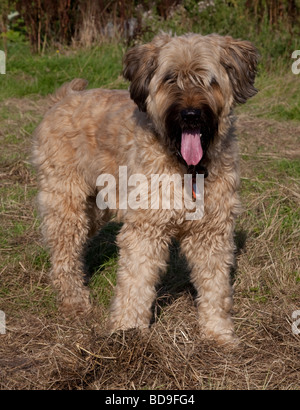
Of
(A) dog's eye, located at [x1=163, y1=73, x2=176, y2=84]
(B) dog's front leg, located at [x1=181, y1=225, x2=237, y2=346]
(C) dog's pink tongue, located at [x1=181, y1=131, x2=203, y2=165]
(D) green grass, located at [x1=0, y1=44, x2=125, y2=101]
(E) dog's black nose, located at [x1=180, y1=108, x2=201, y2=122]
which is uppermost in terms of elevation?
(A) dog's eye, located at [x1=163, y1=73, x2=176, y2=84]

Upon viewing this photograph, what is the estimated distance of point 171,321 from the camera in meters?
4.37

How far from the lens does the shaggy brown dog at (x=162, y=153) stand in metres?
3.77

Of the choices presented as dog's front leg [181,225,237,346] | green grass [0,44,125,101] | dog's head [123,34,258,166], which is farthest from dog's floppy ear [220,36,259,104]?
green grass [0,44,125,101]

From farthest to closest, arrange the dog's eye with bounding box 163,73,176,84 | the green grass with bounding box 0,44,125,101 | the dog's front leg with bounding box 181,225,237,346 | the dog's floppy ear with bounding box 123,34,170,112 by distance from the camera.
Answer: the green grass with bounding box 0,44,125,101
the dog's front leg with bounding box 181,225,237,346
the dog's floppy ear with bounding box 123,34,170,112
the dog's eye with bounding box 163,73,176,84

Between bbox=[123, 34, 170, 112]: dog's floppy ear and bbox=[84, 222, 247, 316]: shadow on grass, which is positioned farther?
bbox=[84, 222, 247, 316]: shadow on grass

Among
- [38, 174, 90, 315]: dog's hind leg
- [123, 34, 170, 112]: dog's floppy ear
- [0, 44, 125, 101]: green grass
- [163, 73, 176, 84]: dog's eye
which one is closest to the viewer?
[163, 73, 176, 84]: dog's eye

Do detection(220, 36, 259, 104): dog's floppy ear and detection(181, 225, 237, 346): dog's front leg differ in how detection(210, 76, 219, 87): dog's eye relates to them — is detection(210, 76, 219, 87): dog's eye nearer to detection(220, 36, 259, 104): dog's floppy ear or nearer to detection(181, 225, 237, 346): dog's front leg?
detection(220, 36, 259, 104): dog's floppy ear

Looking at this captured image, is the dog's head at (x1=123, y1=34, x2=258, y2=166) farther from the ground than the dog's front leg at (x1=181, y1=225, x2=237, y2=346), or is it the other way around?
the dog's head at (x1=123, y1=34, x2=258, y2=166)

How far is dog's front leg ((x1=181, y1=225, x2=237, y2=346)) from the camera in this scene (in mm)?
4168

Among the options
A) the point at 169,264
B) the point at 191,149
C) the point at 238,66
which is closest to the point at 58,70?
the point at 169,264

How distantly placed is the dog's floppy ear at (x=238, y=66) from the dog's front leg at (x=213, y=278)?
0.85 metres

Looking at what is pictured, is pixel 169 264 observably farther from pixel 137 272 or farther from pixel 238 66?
pixel 238 66

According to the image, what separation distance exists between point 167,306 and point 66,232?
0.93 m
